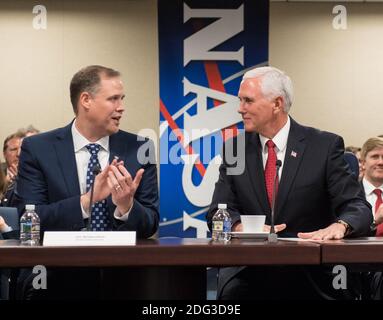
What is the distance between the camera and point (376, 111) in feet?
24.3

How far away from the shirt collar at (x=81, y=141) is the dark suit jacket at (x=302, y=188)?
1.91ft

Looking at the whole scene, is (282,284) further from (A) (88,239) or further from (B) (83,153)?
(B) (83,153)

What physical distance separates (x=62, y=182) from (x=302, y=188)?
43.6 inches

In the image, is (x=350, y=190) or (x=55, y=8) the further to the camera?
(x=55, y=8)

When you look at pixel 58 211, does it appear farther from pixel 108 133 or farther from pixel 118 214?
pixel 108 133

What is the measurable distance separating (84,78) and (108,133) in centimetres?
31

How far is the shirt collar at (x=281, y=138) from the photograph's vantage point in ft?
11.5

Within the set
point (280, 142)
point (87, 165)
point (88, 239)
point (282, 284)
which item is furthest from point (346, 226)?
point (87, 165)

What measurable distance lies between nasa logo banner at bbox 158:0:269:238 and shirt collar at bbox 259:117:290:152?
3.47 m

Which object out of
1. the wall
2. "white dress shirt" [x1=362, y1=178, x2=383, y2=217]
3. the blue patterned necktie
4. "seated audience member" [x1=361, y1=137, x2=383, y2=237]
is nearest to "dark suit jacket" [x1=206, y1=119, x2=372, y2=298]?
the blue patterned necktie

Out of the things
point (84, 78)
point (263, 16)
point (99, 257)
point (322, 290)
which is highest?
point (263, 16)

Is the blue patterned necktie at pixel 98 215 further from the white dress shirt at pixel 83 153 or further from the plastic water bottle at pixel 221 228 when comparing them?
the plastic water bottle at pixel 221 228

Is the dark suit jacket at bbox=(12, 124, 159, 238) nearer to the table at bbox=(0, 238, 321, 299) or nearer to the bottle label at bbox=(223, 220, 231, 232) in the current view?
the bottle label at bbox=(223, 220, 231, 232)

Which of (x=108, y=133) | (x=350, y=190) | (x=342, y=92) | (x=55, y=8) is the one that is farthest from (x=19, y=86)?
(x=350, y=190)
